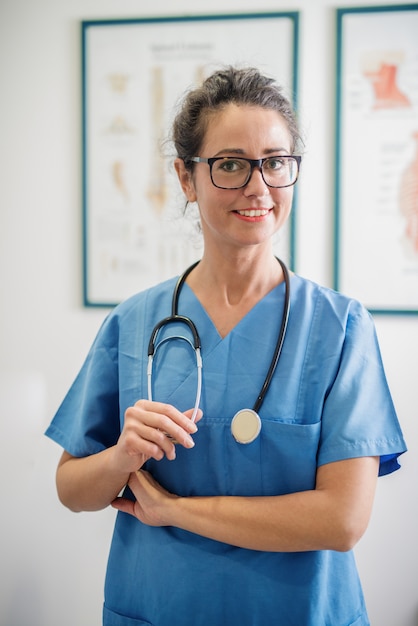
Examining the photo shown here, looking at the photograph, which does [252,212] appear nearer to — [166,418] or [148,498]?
[166,418]

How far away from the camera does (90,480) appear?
3.41 ft

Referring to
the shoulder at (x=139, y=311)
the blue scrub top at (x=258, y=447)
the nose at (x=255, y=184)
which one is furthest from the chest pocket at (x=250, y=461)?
the nose at (x=255, y=184)

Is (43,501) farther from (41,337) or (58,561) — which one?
(41,337)

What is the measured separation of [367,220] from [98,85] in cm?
88

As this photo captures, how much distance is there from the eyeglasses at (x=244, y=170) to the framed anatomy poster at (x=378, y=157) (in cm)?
74

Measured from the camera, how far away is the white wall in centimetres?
172

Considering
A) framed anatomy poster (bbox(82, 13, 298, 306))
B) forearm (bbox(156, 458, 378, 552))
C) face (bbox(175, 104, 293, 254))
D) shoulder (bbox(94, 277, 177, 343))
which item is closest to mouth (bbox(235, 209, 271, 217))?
face (bbox(175, 104, 293, 254))

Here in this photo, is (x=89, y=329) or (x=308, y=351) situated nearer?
(x=308, y=351)

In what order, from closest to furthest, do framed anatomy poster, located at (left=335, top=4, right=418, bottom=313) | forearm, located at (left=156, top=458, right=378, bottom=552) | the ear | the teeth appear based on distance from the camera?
1. forearm, located at (left=156, top=458, right=378, bottom=552)
2. the teeth
3. the ear
4. framed anatomy poster, located at (left=335, top=4, right=418, bottom=313)

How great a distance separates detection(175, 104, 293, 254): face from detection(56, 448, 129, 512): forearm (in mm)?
427

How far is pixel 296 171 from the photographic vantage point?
103 cm

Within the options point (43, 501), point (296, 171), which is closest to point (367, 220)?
point (296, 171)

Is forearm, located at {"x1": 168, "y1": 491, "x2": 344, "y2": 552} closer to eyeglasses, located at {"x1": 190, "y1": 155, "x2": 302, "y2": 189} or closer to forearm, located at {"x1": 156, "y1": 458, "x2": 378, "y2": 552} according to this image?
forearm, located at {"x1": 156, "y1": 458, "x2": 378, "y2": 552}

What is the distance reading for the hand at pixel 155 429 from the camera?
2.93ft
